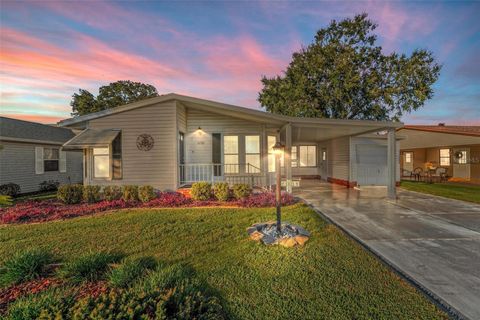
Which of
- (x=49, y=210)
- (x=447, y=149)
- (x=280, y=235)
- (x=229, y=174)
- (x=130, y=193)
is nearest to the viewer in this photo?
(x=280, y=235)

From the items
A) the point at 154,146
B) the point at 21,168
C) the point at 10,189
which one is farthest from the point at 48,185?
the point at 154,146

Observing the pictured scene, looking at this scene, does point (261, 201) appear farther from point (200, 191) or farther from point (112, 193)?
point (112, 193)

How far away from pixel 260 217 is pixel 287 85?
55.0ft

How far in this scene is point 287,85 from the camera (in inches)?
819

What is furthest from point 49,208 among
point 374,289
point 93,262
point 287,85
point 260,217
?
point 287,85

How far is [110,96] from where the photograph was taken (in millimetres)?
34406

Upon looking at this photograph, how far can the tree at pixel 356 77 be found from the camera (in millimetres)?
18625

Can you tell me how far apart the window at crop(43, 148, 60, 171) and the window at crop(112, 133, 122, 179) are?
7.51 m

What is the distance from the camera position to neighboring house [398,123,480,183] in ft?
48.7

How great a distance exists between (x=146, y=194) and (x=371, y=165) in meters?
11.4

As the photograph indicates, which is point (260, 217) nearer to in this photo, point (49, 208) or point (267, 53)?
point (49, 208)

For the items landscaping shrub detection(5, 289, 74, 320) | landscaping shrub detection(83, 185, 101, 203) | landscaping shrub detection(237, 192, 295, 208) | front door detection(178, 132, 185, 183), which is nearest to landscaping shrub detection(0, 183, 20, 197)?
landscaping shrub detection(83, 185, 101, 203)

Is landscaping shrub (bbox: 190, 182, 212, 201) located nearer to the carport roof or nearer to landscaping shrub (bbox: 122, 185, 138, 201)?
landscaping shrub (bbox: 122, 185, 138, 201)

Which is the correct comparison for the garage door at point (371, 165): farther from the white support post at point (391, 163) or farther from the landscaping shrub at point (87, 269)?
the landscaping shrub at point (87, 269)
